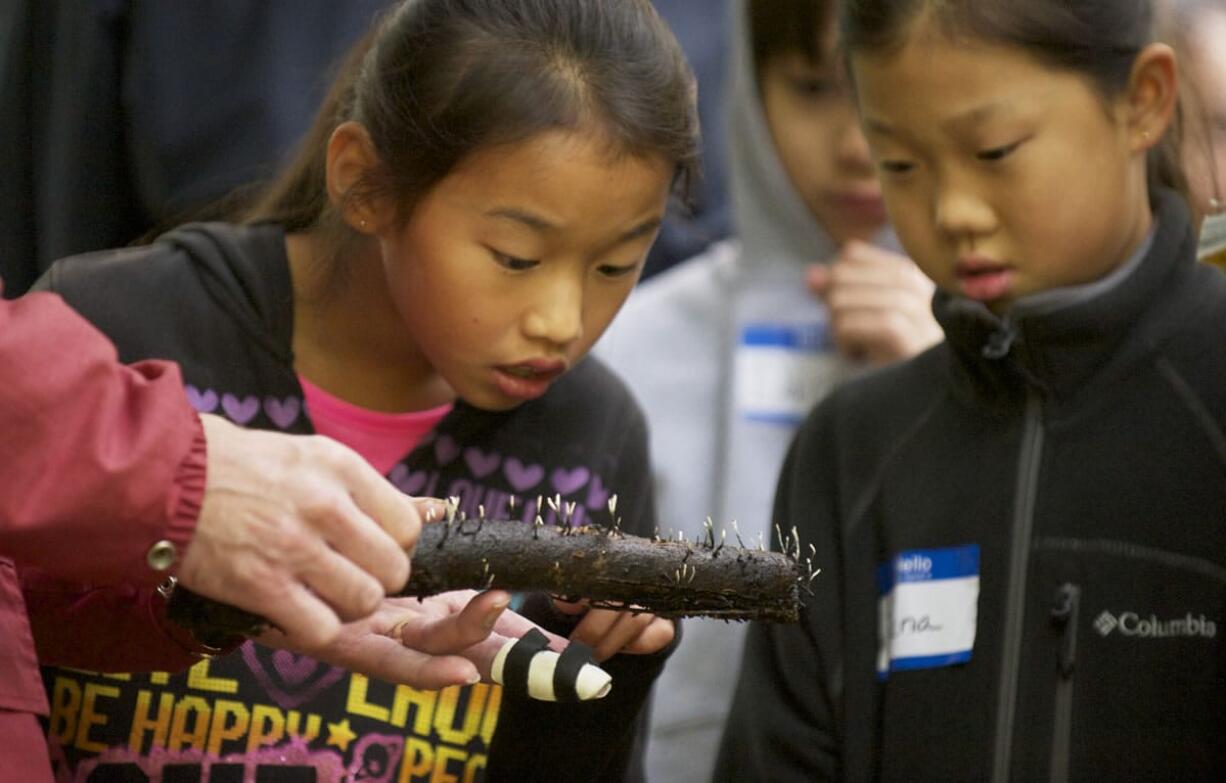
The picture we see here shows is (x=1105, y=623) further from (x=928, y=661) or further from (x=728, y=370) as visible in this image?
(x=728, y=370)

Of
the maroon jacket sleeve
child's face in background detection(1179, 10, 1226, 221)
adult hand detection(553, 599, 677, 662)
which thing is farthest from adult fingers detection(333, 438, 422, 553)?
child's face in background detection(1179, 10, 1226, 221)

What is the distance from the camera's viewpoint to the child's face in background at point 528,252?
6.63 ft

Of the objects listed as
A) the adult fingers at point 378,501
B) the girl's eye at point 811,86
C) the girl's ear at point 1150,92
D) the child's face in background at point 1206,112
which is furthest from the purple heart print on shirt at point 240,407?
the girl's eye at point 811,86

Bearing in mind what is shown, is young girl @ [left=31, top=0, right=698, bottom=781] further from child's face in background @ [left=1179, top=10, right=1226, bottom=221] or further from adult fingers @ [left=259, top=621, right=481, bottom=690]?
child's face in background @ [left=1179, top=10, right=1226, bottom=221]

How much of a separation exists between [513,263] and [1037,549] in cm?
72

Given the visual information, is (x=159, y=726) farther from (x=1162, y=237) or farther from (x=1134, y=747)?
(x=1162, y=237)

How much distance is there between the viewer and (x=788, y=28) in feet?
10.2

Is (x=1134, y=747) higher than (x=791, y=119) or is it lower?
lower

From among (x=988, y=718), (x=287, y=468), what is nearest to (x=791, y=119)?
(x=988, y=718)

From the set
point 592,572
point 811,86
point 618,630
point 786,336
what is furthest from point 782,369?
point 592,572

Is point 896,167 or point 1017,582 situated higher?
point 896,167

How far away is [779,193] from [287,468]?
6.37ft

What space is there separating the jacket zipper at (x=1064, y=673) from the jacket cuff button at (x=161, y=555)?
112 centimetres

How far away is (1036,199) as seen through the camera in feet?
6.91
